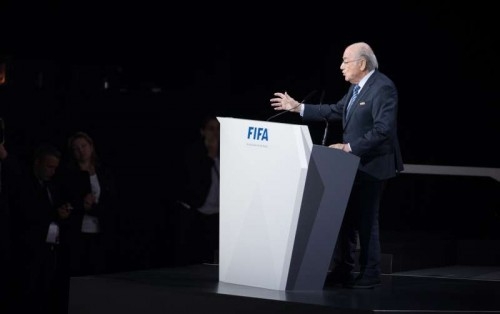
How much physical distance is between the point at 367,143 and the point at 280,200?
0.48 m

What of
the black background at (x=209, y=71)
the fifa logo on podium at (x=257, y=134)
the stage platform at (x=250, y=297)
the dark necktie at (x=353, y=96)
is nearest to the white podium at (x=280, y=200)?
the fifa logo on podium at (x=257, y=134)

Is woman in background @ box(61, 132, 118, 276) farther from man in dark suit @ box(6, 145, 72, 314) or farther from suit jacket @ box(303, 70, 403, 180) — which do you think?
suit jacket @ box(303, 70, 403, 180)

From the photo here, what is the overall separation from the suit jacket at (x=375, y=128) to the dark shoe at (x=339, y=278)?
50cm

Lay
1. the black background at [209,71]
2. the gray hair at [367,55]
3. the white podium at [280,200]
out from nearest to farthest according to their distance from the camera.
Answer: the white podium at [280,200], the gray hair at [367,55], the black background at [209,71]

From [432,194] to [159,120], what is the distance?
2113 millimetres

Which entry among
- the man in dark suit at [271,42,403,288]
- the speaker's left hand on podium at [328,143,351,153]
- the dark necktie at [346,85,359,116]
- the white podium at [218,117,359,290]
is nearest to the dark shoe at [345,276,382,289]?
the man in dark suit at [271,42,403,288]

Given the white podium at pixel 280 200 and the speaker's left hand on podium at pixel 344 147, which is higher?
the speaker's left hand on podium at pixel 344 147

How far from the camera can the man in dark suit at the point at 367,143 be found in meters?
5.01

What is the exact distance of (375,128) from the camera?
4992mm

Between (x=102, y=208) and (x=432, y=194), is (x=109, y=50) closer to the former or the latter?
(x=102, y=208)

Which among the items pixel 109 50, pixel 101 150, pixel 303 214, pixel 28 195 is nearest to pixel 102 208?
pixel 28 195

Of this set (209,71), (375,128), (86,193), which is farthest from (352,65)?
(209,71)

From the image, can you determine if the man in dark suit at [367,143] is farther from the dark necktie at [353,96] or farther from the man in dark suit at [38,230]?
the man in dark suit at [38,230]

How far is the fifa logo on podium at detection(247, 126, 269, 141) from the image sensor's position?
489 centimetres
